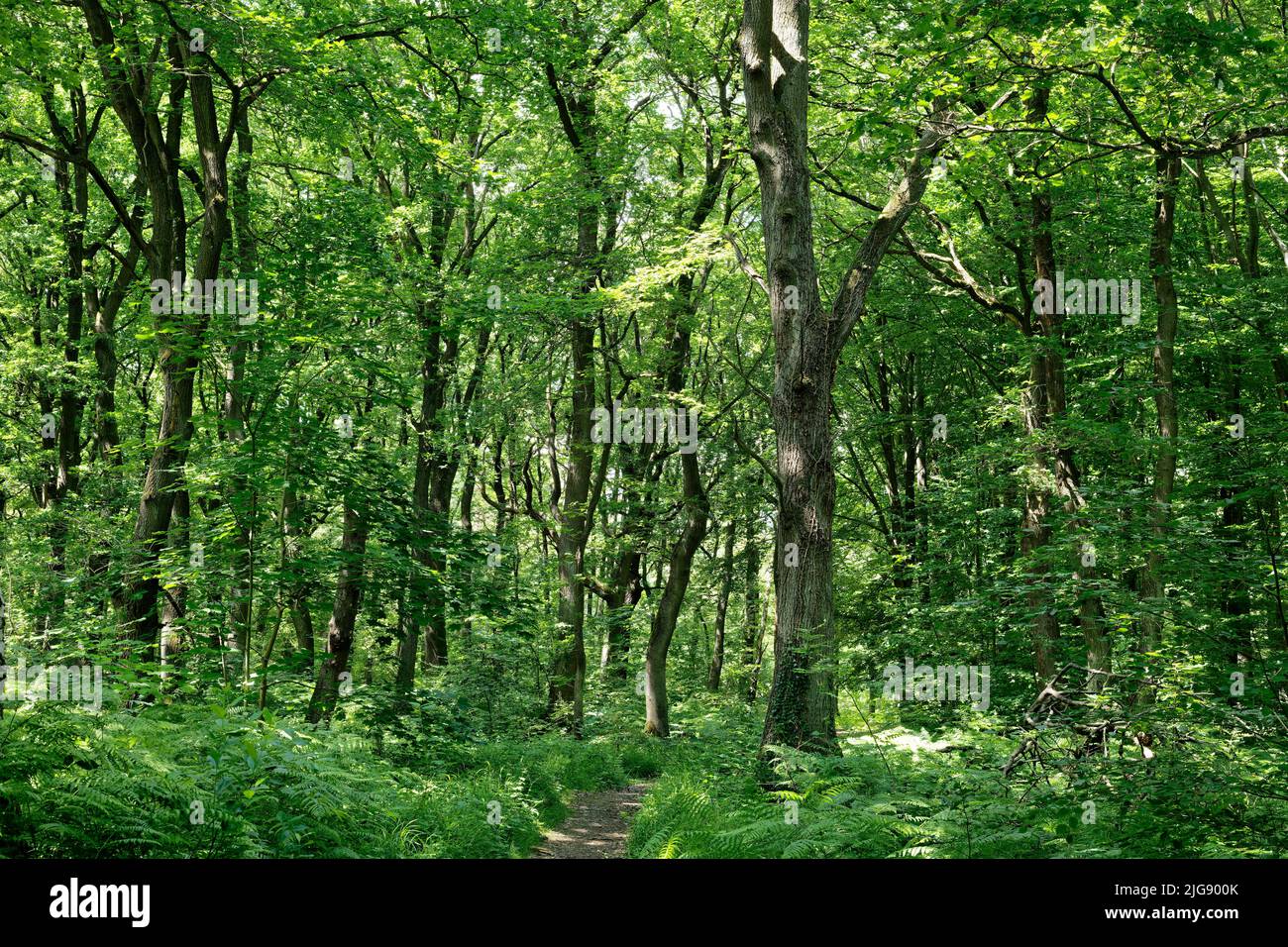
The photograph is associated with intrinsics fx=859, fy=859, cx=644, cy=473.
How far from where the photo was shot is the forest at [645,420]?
5.64 m

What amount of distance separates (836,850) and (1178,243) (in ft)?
45.1

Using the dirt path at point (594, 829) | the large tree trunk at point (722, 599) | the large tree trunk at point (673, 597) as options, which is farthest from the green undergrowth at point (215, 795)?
the large tree trunk at point (722, 599)

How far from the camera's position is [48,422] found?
19.2 metres

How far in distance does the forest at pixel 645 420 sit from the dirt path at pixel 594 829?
93 mm

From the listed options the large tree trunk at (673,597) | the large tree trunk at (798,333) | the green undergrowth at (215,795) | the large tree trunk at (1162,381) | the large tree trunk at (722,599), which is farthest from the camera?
the large tree trunk at (722,599)

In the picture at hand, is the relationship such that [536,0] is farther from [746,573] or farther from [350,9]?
[746,573]

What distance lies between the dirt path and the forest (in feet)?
0.31

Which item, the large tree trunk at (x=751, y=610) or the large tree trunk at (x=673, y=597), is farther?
the large tree trunk at (x=751, y=610)

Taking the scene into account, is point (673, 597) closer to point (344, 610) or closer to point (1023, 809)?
point (344, 610)

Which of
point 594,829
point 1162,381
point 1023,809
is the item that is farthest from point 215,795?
point 1162,381

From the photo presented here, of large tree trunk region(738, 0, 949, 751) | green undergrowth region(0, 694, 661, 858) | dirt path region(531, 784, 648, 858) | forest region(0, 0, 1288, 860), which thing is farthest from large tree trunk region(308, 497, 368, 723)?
large tree trunk region(738, 0, 949, 751)

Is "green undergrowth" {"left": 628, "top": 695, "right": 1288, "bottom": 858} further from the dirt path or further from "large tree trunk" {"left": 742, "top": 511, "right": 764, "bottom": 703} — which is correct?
"large tree trunk" {"left": 742, "top": 511, "right": 764, "bottom": 703}

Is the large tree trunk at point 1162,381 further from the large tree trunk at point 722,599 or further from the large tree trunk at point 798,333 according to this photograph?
the large tree trunk at point 722,599

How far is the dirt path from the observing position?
8.50 metres
